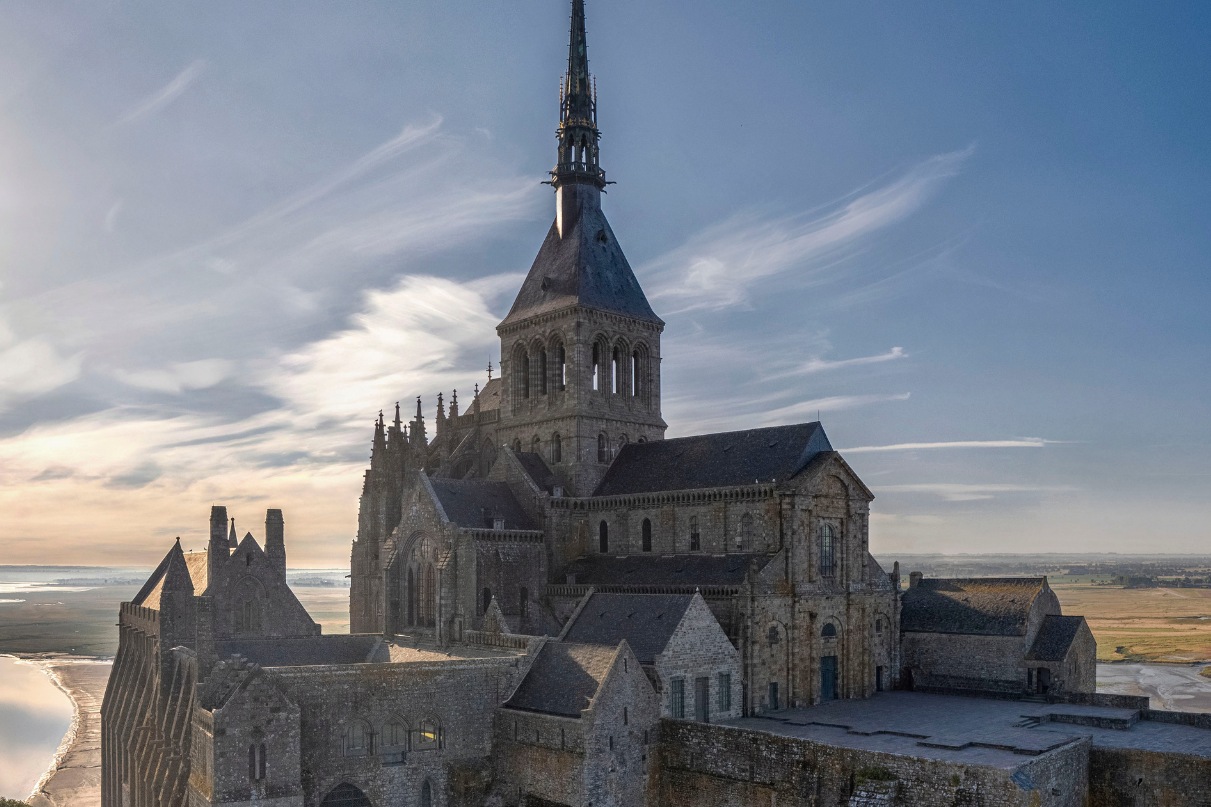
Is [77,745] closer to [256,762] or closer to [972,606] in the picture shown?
[256,762]

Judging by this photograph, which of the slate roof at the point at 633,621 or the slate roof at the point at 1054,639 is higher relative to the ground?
the slate roof at the point at 633,621

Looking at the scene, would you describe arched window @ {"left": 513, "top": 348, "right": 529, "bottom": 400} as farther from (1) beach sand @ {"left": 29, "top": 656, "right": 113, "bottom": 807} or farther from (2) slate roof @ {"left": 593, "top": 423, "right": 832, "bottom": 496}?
(1) beach sand @ {"left": 29, "top": 656, "right": 113, "bottom": 807}

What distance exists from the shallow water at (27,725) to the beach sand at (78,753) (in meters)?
0.64

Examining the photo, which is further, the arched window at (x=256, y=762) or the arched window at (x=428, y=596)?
the arched window at (x=428, y=596)

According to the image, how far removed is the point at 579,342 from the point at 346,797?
26.4 meters

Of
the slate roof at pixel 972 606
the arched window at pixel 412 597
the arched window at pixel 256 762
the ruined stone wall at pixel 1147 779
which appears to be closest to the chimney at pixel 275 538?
the arched window at pixel 412 597

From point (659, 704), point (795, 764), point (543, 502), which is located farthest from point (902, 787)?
point (543, 502)

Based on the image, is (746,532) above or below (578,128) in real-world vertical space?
below

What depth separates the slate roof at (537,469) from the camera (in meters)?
54.4

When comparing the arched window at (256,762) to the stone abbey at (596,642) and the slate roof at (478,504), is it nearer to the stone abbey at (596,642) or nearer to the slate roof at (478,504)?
the stone abbey at (596,642)

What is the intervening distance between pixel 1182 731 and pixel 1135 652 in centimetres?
7184

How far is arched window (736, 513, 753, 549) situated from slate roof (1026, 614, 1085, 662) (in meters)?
12.9

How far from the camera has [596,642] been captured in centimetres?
4097

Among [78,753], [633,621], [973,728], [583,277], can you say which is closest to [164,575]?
[633,621]
